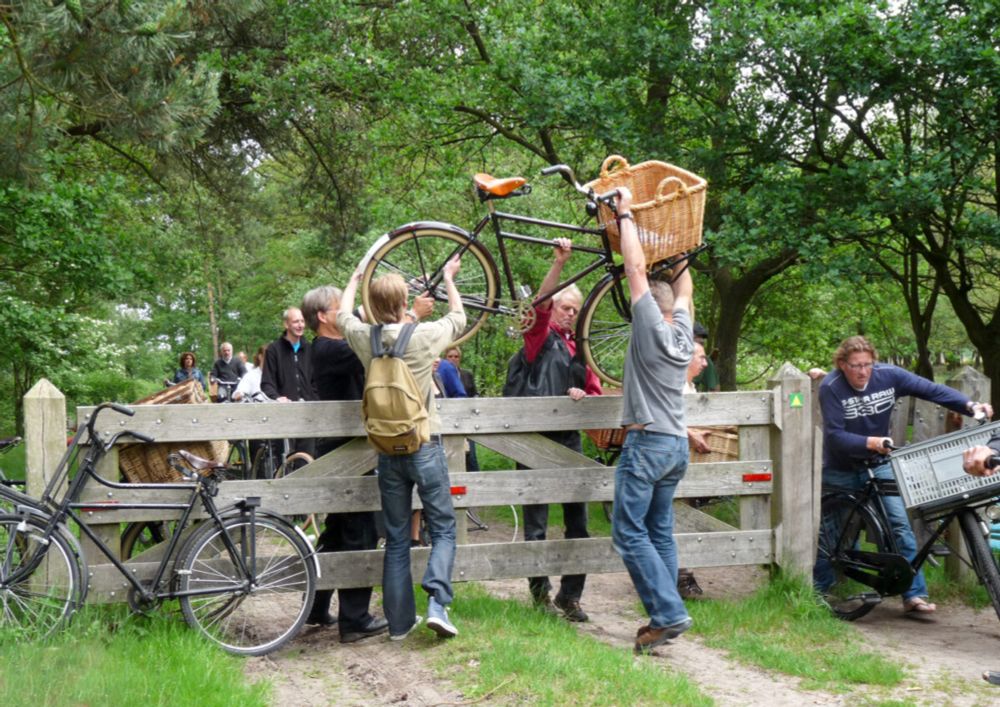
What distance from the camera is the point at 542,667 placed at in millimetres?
4957

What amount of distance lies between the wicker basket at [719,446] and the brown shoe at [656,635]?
184 cm

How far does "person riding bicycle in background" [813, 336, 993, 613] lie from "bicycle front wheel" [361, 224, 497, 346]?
2384 mm

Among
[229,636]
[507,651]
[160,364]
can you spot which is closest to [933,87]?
[507,651]

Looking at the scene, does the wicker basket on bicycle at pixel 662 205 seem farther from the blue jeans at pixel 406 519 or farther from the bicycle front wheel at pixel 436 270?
the blue jeans at pixel 406 519

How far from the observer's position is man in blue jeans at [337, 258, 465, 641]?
17.8ft

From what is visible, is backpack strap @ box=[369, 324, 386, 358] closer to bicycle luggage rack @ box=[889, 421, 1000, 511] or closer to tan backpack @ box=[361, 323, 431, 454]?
tan backpack @ box=[361, 323, 431, 454]

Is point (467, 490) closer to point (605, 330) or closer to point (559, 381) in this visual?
point (559, 381)

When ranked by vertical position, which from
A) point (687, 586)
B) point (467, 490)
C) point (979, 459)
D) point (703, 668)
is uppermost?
point (979, 459)

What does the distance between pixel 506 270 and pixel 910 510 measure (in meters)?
2.99

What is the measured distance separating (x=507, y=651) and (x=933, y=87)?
757cm

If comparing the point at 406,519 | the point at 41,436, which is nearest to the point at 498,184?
the point at 406,519

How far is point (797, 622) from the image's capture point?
20.7ft

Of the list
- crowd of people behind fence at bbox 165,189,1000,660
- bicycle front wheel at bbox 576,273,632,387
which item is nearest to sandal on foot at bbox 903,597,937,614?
crowd of people behind fence at bbox 165,189,1000,660

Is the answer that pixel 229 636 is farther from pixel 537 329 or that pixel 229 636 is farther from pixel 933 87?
pixel 933 87
